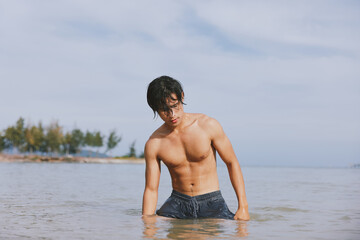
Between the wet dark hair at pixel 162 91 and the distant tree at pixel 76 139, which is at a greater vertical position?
the distant tree at pixel 76 139

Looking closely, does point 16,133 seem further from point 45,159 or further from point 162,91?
point 162,91

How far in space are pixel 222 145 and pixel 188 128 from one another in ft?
1.32

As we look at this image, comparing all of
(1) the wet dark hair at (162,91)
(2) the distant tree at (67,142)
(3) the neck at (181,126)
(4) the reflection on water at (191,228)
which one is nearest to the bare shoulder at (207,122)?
(3) the neck at (181,126)

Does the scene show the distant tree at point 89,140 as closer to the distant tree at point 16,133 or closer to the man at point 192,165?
the distant tree at point 16,133

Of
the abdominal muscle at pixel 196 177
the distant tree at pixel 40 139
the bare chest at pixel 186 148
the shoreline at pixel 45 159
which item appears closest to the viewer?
the bare chest at pixel 186 148

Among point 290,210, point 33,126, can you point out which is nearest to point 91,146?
point 33,126

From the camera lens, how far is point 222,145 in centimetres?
466

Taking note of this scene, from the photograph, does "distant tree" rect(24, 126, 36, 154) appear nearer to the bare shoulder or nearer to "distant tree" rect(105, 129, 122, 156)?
"distant tree" rect(105, 129, 122, 156)

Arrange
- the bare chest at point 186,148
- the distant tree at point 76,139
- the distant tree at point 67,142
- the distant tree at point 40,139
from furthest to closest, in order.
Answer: the distant tree at point 76,139 → the distant tree at point 67,142 → the distant tree at point 40,139 → the bare chest at point 186,148

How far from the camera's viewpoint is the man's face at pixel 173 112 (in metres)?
4.28

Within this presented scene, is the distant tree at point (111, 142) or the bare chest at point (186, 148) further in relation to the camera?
the distant tree at point (111, 142)

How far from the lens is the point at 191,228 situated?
4.20 metres

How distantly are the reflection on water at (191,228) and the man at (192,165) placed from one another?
6.2 inches

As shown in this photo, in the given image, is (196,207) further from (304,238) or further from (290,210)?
(290,210)
